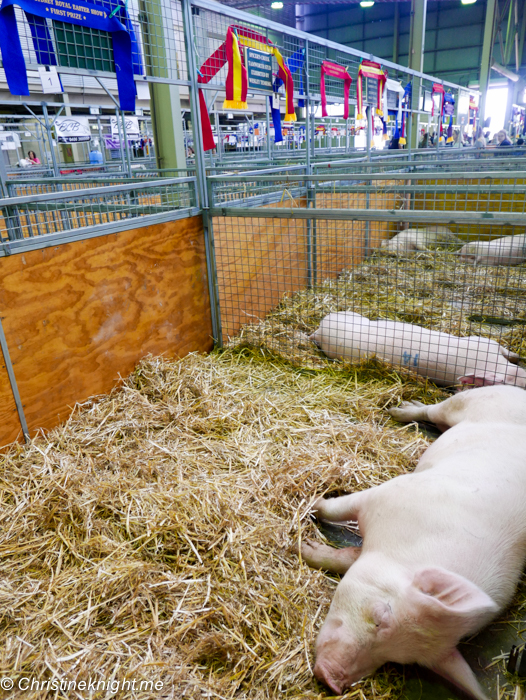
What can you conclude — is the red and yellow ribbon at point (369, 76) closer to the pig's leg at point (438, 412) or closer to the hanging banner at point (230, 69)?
the hanging banner at point (230, 69)

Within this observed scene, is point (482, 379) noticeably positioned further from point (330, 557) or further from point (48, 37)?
point (48, 37)

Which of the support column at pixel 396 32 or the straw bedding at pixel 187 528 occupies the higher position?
the support column at pixel 396 32

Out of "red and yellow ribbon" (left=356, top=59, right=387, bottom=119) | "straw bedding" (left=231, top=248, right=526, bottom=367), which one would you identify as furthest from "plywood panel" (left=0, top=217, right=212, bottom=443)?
"red and yellow ribbon" (left=356, top=59, right=387, bottom=119)

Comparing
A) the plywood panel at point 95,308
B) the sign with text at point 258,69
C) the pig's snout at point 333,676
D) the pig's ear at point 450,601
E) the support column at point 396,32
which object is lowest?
the pig's snout at point 333,676

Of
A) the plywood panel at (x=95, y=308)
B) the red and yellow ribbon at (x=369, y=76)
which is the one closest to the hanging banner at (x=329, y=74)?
the red and yellow ribbon at (x=369, y=76)

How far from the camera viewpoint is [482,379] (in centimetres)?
304

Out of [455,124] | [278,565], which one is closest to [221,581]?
[278,565]

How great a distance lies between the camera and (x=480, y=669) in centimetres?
168

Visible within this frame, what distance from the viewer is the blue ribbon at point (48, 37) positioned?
2.47m

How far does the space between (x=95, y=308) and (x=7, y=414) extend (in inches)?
30.5

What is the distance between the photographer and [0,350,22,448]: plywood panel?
2.50 m

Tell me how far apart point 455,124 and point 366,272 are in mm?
10682

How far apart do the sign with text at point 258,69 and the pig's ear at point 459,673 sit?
3807mm

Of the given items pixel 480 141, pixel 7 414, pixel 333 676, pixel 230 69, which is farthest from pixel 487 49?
pixel 333 676
